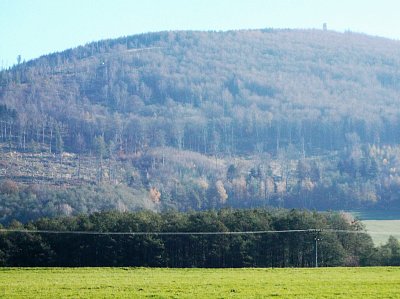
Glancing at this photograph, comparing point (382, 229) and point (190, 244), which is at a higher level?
point (382, 229)

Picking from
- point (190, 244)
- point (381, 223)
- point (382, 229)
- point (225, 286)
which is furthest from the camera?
point (381, 223)

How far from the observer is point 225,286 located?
118 ft

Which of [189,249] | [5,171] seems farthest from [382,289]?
[5,171]

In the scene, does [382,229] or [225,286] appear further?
[382,229]

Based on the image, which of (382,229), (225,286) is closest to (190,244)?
(225,286)

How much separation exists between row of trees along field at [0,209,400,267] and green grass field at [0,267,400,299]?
26.9m

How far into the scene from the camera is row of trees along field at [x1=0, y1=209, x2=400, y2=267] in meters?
72.8

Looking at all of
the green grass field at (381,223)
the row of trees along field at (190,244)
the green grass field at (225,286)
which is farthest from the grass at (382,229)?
the green grass field at (225,286)

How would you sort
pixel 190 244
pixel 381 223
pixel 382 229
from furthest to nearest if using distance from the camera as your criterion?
pixel 381 223 → pixel 382 229 → pixel 190 244

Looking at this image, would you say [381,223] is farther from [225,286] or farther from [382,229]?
[225,286]

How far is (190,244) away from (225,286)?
41.9m

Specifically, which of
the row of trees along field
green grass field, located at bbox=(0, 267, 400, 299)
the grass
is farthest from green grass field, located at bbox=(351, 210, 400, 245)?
green grass field, located at bbox=(0, 267, 400, 299)

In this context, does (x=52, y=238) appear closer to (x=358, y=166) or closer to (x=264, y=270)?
(x=264, y=270)

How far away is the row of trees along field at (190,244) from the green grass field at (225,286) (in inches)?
1058
